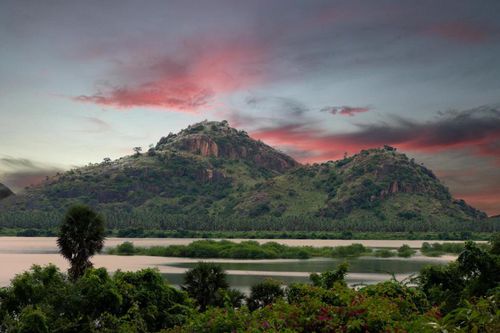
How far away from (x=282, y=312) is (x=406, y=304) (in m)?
3.56

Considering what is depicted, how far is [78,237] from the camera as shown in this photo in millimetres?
44562

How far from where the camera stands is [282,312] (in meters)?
12.1

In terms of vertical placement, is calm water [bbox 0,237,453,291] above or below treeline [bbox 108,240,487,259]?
below

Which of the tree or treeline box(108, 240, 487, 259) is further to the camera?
treeline box(108, 240, 487, 259)

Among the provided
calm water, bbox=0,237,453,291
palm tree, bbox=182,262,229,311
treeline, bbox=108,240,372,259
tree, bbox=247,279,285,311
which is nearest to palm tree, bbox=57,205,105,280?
palm tree, bbox=182,262,229,311

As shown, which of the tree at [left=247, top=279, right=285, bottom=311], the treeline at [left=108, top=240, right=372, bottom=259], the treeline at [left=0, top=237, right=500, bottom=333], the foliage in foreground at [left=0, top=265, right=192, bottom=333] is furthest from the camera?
the treeline at [left=108, top=240, right=372, bottom=259]

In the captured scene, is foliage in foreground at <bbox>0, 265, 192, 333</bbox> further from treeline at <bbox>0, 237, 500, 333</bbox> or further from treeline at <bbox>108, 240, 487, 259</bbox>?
treeline at <bbox>108, 240, 487, 259</bbox>

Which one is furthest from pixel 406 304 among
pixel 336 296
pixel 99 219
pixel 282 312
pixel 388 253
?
pixel 388 253

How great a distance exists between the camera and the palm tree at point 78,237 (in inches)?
1753

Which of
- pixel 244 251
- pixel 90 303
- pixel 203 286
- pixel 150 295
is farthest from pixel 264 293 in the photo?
pixel 244 251

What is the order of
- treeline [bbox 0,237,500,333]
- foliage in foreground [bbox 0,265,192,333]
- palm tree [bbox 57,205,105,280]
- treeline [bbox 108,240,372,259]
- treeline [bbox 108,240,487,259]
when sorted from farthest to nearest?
1. treeline [bbox 108,240,487,259]
2. treeline [bbox 108,240,372,259]
3. palm tree [bbox 57,205,105,280]
4. foliage in foreground [bbox 0,265,192,333]
5. treeline [bbox 0,237,500,333]

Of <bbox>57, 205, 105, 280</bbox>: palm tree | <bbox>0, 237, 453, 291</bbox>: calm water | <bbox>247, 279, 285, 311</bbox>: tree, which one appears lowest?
<bbox>0, 237, 453, 291</bbox>: calm water

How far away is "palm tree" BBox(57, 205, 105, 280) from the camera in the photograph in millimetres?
44531

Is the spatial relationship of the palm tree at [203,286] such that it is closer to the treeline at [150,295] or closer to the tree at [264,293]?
the treeline at [150,295]
